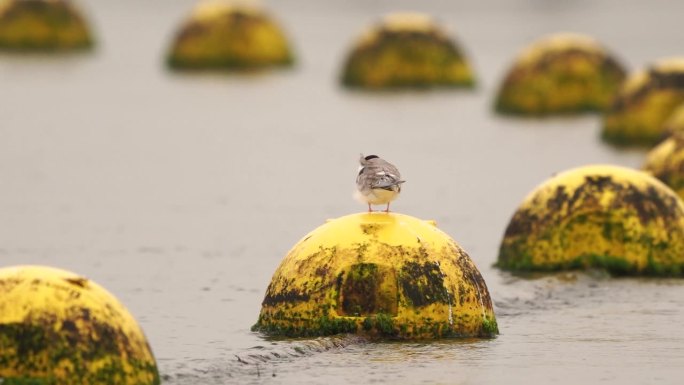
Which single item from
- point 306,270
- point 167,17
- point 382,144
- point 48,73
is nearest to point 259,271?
point 306,270

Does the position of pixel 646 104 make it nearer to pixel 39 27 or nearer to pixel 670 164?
pixel 670 164

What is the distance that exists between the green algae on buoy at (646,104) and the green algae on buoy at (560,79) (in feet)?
9.01

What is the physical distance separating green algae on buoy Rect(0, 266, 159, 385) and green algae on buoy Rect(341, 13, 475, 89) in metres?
20.6

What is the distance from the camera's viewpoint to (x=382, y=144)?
25.2 meters

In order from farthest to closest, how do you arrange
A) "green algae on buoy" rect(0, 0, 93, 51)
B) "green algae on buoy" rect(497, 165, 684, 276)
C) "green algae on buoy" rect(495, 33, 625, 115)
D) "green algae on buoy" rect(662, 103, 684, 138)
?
"green algae on buoy" rect(0, 0, 93, 51), "green algae on buoy" rect(495, 33, 625, 115), "green algae on buoy" rect(662, 103, 684, 138), "green algae on buoy" rect(497, 165, 684, 276)

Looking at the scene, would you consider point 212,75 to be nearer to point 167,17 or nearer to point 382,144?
point 382,144

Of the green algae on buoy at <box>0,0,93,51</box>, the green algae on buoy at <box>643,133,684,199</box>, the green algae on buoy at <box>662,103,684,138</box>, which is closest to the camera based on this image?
the green algae on buoy at <box>643,133,684,199</box>

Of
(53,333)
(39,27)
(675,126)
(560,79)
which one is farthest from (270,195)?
(39,27)

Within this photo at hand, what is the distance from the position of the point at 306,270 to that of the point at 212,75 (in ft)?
66.7

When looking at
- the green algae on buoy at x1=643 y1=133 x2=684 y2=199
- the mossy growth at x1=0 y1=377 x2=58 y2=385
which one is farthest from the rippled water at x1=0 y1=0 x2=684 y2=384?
the green algae on buoy at x1=643 y1=133 x2=684 y2=199

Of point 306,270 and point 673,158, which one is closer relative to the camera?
point 306,270

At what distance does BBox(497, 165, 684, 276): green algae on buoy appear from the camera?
52.6 feet

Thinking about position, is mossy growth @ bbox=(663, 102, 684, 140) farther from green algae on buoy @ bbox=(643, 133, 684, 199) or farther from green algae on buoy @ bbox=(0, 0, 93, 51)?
green algae on buoy @ bbox=(0, 0, 93, 51)

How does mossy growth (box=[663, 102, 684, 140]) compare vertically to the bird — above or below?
above
